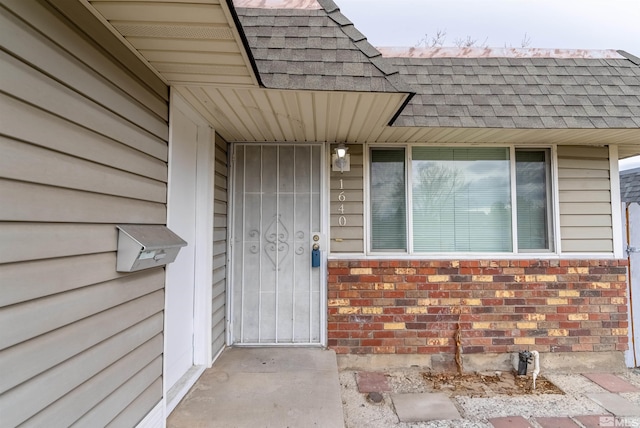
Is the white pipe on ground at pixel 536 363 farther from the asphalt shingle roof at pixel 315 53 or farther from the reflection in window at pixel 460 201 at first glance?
the asphalt shingle roof at pixel 315 53

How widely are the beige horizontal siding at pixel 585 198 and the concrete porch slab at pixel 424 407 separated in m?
2.25

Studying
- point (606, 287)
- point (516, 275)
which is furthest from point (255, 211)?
point (606, 287)

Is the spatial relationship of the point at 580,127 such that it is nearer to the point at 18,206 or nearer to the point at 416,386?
the point at 416,386

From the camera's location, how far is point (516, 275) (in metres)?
3.43

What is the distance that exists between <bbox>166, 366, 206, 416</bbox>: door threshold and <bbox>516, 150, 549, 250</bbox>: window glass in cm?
361

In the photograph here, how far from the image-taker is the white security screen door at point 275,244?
11.6 feet

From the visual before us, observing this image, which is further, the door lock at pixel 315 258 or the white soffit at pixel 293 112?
the door lock at pixel 315 258

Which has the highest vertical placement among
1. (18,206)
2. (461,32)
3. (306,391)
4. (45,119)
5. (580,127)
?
(461,32)

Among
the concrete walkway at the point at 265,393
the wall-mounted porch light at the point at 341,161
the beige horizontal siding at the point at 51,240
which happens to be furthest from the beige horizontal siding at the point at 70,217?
the wall-mounted porch light at the point at 341,161

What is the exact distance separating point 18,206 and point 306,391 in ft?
7.57

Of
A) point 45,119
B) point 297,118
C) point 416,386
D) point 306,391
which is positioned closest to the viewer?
point 45,119

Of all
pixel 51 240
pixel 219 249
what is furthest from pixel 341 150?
pixel 51 240

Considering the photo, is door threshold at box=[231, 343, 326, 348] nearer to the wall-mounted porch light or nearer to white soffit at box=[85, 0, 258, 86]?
the wall-mounted porch light

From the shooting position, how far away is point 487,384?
315cm
